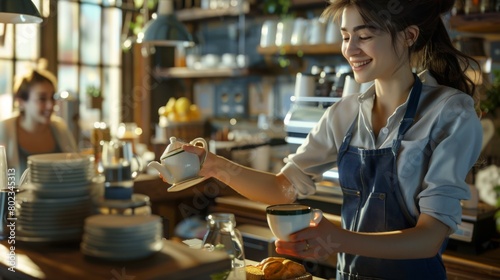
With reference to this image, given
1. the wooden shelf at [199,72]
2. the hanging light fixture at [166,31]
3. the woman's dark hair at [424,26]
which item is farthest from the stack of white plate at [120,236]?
the wooden shelf at [199,72]

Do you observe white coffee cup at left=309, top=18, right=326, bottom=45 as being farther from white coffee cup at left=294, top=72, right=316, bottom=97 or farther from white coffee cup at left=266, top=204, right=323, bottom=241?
white coffee cup at left=266, top=204, right=323, bottom=241

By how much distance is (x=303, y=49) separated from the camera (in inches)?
187

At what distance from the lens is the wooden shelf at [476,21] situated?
347 centimetres

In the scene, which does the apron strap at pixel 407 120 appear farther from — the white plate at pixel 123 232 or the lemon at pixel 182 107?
the lemon at pixel 182 107

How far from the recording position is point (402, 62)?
1.82 meters

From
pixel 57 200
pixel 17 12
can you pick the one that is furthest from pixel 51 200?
pixel 17 12

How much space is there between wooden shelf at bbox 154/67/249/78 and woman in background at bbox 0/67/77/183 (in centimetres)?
184

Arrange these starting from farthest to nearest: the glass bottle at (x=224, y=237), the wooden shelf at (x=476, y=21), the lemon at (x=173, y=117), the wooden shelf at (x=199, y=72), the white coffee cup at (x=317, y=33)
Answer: the lemon at (x=173, y=117), the wooden shelf at (x=199, y=72), the white coffee cup at (x=317, y=33), the wooden shelf at (x=476, y=21), the glass bottle at (x=224, y=237)

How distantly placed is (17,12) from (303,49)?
9.56ft

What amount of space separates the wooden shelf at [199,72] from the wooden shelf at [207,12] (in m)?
0.49

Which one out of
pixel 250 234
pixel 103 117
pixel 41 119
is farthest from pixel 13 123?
pixel 103 117

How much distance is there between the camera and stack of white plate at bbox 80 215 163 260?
1105 millimetres

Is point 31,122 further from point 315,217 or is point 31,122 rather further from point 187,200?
point 315,217

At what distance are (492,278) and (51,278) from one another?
6.26 feet
